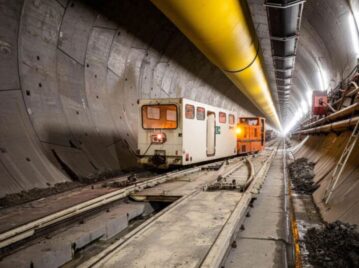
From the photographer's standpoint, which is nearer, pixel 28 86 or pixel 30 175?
pixel 30 175

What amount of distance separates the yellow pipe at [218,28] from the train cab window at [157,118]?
2558 millimetres

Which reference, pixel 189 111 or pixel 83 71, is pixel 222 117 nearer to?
pixel 189 111

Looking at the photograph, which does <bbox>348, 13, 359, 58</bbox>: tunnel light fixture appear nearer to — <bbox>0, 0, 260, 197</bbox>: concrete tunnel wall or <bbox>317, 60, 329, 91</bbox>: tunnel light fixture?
<bbox>317, 60, 329, 91</bbox>: tunnel light fixture

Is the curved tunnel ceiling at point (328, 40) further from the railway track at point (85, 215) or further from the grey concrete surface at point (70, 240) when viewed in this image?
the grey concrete surface at point (70, 240)

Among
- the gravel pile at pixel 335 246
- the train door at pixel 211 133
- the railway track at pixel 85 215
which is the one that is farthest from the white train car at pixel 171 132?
the gravel pile at pixel 335 246

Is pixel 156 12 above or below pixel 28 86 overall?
above

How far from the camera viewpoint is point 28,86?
8.30 metres

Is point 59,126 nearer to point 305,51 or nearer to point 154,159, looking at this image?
point 154,159

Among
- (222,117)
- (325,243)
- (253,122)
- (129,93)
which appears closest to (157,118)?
(129,93)

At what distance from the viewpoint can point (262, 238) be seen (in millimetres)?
4832

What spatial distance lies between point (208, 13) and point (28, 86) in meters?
5.05

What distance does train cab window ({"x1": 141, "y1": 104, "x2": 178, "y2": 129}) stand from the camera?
37.3 feet

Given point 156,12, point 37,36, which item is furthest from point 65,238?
point 156,12

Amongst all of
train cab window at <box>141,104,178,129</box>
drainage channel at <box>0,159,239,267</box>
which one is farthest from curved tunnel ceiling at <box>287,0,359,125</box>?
drainage channel at <box>0,159,239,267</box>
